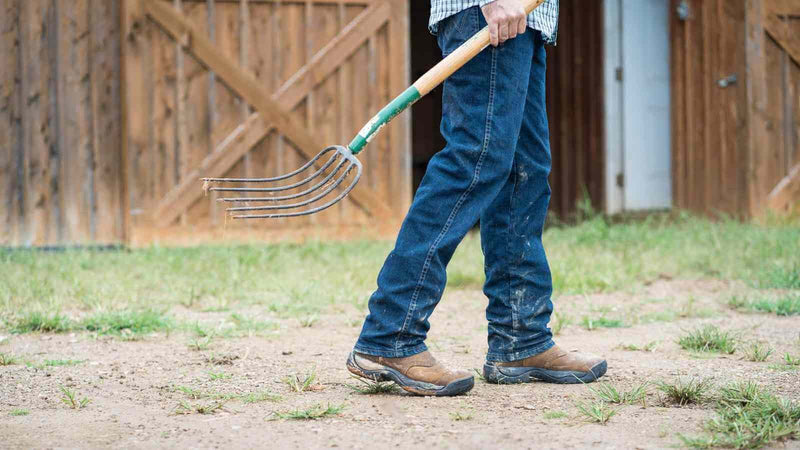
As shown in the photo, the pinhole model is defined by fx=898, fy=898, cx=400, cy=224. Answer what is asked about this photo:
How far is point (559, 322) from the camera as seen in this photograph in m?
3.81

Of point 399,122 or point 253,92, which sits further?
point 399,122

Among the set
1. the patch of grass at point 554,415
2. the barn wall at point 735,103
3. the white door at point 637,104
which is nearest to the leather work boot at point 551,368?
the patch of grass at point 554,415

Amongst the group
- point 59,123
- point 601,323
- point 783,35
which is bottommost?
point 601,323

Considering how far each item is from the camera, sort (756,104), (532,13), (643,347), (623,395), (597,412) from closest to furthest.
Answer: (597,412) → (623,395) → (532,13) → (643,347) → (756,104)

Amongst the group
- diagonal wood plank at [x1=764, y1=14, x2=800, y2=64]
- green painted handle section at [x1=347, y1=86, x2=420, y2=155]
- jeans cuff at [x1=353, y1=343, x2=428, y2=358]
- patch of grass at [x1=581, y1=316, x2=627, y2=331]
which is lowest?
patch of grass at [x1=581, y1=316, x2=627, y2=331]

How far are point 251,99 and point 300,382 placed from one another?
14.3 ft

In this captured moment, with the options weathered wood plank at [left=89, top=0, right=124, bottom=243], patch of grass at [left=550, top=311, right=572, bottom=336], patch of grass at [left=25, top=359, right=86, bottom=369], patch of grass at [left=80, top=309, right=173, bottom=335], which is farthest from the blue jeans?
weathered wood plank at [left=89, top=0, right=124, bottom=243]

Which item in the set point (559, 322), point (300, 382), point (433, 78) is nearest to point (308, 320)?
point (559, 322)

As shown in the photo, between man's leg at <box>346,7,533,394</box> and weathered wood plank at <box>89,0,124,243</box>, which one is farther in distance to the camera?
weathered wood plank at <box>89,0,124,243</box>

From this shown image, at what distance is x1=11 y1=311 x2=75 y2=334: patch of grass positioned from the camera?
3.68 meters

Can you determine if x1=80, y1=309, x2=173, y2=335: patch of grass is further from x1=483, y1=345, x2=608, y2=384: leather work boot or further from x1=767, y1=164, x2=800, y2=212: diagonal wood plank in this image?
x1=767, y1=164, x2=800, y2=212: diagonal wood plank

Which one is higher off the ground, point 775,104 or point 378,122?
point 775,104

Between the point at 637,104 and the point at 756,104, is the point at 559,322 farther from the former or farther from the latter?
the point at 637,104

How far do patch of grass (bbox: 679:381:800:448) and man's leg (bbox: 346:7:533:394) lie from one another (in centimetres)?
81
